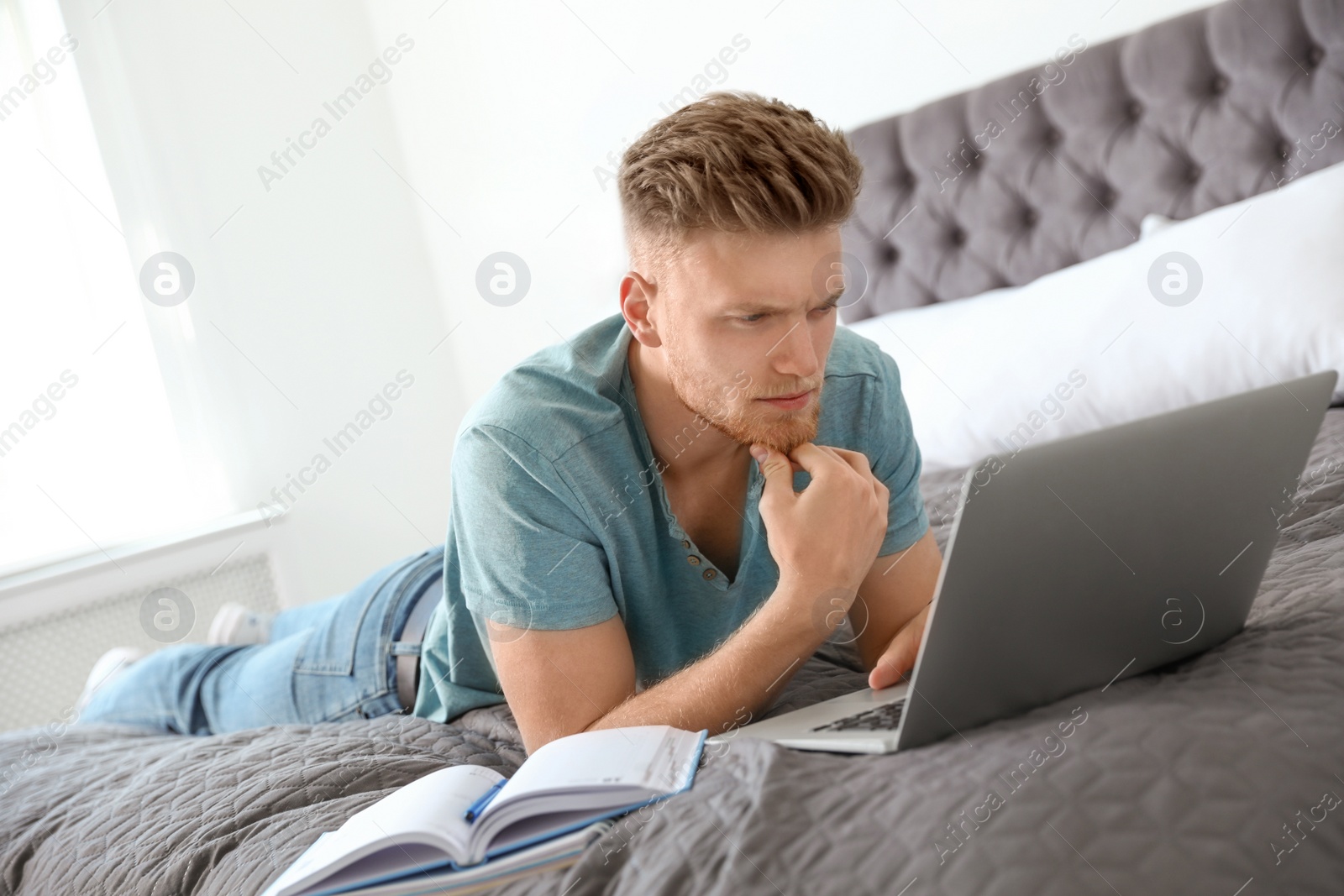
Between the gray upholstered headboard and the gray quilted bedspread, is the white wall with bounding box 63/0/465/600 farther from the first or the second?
the gray quilted bedspread

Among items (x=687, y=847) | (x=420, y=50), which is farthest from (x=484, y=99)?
(x=687, y=847)

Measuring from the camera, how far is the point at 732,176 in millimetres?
1062

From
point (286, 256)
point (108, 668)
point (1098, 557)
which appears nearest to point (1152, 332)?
point (1098, 557)

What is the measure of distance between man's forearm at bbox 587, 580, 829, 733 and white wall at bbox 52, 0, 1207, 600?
1.65 metres

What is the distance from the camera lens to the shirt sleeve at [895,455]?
3.96 ft

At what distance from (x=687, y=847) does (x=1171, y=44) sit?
63.2 inches

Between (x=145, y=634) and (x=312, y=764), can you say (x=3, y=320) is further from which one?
(x=312, y=764)

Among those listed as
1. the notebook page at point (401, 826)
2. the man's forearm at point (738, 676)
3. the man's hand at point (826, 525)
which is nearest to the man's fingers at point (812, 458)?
the man's hand at point (826, 525)

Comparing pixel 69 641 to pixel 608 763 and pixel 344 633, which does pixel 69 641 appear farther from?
pixel 608 763

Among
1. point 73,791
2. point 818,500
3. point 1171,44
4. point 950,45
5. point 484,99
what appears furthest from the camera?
point 484,99

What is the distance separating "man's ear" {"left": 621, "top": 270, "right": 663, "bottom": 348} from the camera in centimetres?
116

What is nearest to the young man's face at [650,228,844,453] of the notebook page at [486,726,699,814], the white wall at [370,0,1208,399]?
the notebook page at [486,726,699,814]

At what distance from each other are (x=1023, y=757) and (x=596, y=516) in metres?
0.58

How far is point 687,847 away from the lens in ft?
1.93
